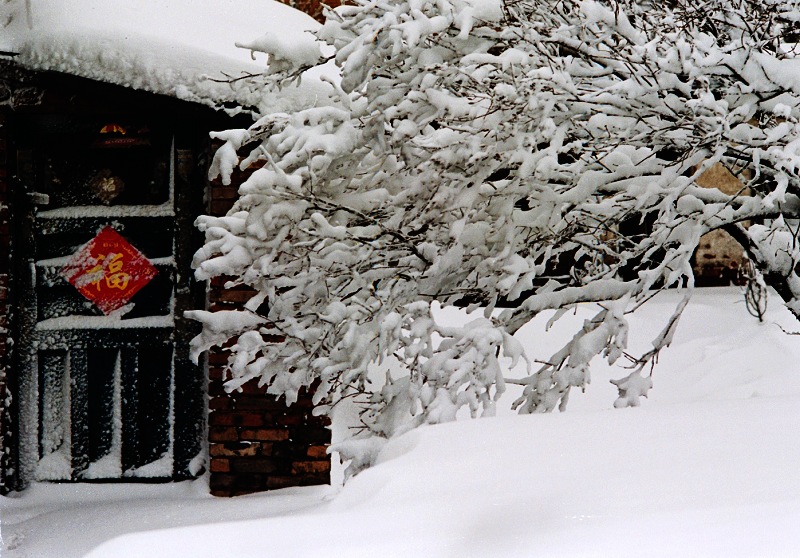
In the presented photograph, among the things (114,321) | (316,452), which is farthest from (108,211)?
(316,452)

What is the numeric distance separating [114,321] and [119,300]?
13cm

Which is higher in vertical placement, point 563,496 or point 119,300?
point 563,496

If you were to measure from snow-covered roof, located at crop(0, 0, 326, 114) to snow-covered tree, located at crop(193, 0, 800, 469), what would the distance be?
86 cm

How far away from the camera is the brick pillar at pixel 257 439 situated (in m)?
5.10

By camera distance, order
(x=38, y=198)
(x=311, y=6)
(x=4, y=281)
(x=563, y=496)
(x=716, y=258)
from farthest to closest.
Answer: (x=716, y=258)
(x=311, y=6)
(x=38, y=198)
(x=4, y=281)
(x=563, y=496)

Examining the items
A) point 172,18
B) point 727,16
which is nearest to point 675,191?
point 727,16

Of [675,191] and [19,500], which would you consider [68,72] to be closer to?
[19,500]

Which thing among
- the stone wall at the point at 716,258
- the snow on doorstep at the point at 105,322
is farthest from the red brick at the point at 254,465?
the stone wall at the point at 716,258

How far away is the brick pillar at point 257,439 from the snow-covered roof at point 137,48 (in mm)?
669

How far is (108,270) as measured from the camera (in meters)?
5.30

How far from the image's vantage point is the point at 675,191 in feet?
11.6

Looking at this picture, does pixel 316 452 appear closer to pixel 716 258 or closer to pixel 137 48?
pixel 137 48

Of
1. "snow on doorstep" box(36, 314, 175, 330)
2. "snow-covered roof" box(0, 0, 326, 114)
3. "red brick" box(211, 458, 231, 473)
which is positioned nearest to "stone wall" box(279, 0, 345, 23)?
"snow-covered roof" box(0, 0, 326, 114)

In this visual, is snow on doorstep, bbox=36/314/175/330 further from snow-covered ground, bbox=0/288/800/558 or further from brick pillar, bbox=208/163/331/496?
snow-covered ground, bbox=0/288/800/558
